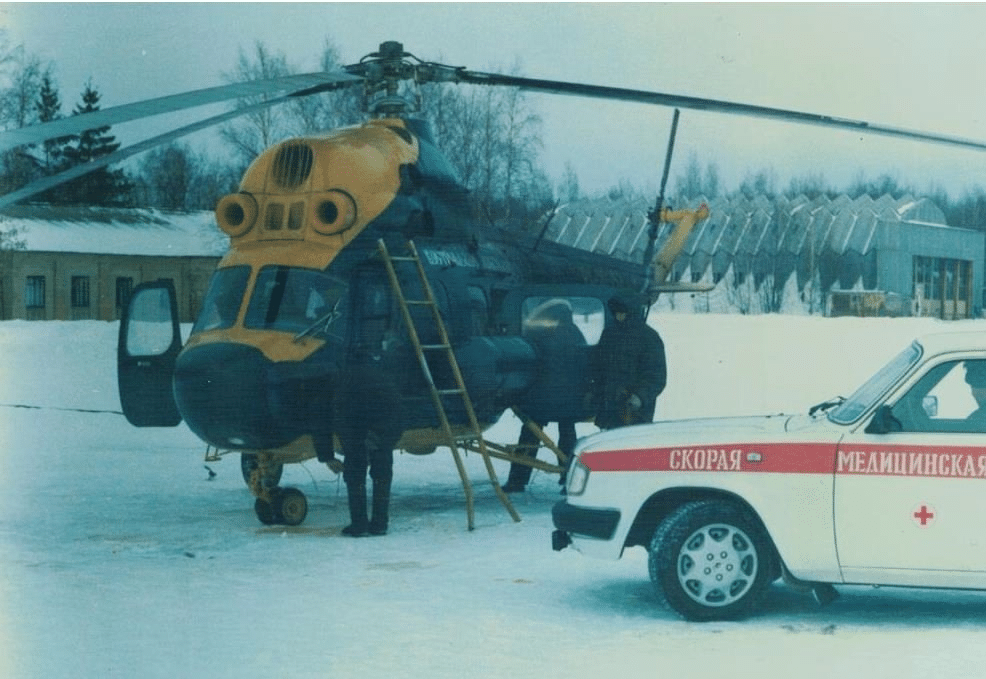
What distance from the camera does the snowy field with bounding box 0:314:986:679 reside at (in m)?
6.46

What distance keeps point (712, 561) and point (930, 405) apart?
1390 mm

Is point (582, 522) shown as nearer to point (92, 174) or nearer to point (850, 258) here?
point (850, 258)

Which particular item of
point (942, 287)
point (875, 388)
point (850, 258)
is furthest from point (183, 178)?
point (875, 388)

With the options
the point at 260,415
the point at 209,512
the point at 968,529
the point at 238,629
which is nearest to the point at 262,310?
the point at 260,415

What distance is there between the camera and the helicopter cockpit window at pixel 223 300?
1054 cm

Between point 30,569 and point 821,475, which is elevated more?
point 821,475

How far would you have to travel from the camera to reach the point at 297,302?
10578mm

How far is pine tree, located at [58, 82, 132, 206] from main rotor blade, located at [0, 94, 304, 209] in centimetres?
24

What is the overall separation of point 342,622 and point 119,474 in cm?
757

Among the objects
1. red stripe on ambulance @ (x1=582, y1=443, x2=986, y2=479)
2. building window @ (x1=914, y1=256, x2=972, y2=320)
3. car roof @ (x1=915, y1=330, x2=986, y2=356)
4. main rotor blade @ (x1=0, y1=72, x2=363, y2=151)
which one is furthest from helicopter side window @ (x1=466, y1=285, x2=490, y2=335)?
car roof @ (x1=915, y1=330, x2=986, y2=356)

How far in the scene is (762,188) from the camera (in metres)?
10.8

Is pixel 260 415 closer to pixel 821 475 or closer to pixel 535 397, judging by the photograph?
pixel 535 397

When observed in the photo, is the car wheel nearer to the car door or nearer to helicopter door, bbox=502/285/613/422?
the car door

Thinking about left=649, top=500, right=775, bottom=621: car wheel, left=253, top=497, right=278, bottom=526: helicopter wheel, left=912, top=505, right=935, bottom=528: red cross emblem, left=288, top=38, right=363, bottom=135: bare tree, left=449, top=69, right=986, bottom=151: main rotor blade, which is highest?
left=288, top=38, right=363, bottom=135: bare tree
